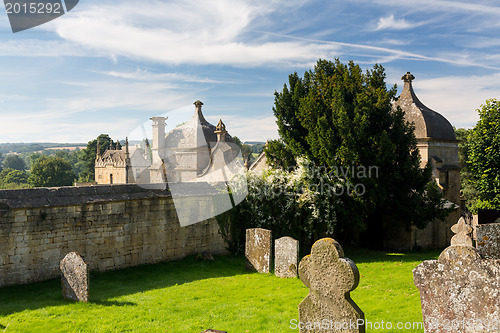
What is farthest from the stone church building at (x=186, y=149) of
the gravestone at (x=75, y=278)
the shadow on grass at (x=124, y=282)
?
the gravestone at (x=75, y=278)

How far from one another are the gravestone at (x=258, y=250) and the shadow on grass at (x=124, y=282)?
0.42 m

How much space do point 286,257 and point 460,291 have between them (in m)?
6.81

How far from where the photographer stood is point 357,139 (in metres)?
15.3

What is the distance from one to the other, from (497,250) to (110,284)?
9248 millimetres

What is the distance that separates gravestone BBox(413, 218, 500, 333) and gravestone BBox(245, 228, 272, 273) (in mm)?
7160

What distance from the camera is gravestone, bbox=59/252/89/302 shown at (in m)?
8.76

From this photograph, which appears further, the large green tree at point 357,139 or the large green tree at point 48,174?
the large green tree at point 48,174

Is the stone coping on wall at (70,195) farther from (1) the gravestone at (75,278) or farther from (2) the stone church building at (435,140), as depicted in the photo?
(2) the stone church building at (435,140)

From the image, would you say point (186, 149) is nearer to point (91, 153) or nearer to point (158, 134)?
point (158, 134)

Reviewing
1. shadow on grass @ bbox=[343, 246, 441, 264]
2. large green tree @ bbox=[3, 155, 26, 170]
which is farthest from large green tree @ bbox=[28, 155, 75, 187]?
large green tree @ bbox=[3, 155, 26, 170]

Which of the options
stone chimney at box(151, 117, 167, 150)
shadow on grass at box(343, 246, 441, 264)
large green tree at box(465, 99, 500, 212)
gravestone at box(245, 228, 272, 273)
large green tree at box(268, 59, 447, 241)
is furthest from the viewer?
stone chimney at box(151, 117, 167, 150)

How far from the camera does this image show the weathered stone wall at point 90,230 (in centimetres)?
1028

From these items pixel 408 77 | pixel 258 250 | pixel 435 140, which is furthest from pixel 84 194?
pixel 435 140

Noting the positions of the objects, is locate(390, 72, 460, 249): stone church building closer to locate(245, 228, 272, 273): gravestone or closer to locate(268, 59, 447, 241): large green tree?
locate(268, 59, 447, 241): large green tree
